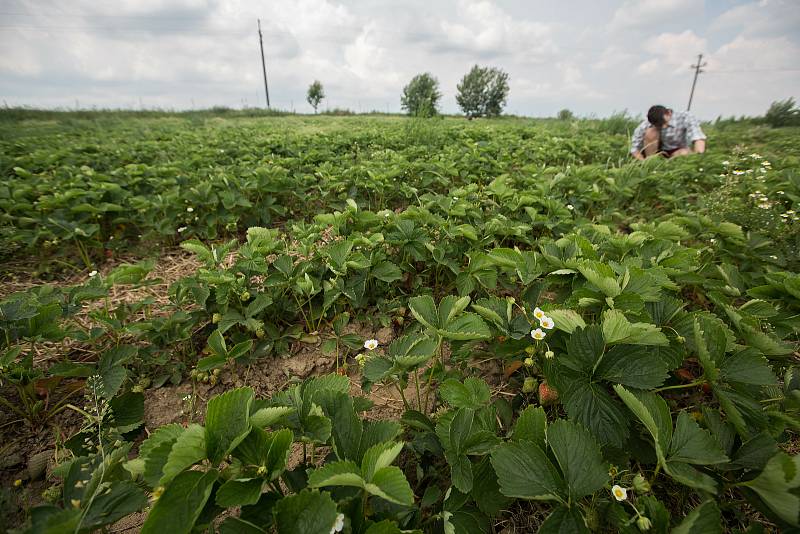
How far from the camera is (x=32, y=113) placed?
578 inches

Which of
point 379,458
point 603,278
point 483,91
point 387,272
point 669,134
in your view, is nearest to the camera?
point 379,458

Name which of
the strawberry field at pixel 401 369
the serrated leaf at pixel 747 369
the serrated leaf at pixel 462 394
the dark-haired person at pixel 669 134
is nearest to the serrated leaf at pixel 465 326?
the strawberry field at pixel 401 369

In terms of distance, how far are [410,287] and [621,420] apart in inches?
54.6

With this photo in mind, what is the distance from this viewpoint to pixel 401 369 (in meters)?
1.19

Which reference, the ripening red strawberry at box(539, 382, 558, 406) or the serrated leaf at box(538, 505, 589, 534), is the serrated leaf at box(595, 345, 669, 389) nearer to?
the ripening red strawberry at box(539, 382, 558, 406)

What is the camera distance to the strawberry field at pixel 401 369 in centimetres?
85

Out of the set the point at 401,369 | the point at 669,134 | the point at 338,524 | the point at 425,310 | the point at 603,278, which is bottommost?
the point at 338,524

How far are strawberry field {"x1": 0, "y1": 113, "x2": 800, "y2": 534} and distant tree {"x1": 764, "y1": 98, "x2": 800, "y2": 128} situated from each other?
10.1 metres

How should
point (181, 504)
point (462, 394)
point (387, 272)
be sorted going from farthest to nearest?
point (387, 272), point (462, 394), point (181, 504)

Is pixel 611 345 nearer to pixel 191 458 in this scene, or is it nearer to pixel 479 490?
pixel 479 490

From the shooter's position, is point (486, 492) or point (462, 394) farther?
point (462, 394)

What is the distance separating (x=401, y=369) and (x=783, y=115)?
46.8 feet

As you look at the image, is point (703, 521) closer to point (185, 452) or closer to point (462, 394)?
point (462, 394)

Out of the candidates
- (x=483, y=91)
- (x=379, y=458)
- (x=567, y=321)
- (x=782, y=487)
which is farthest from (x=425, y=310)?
(x=483, y=91)
